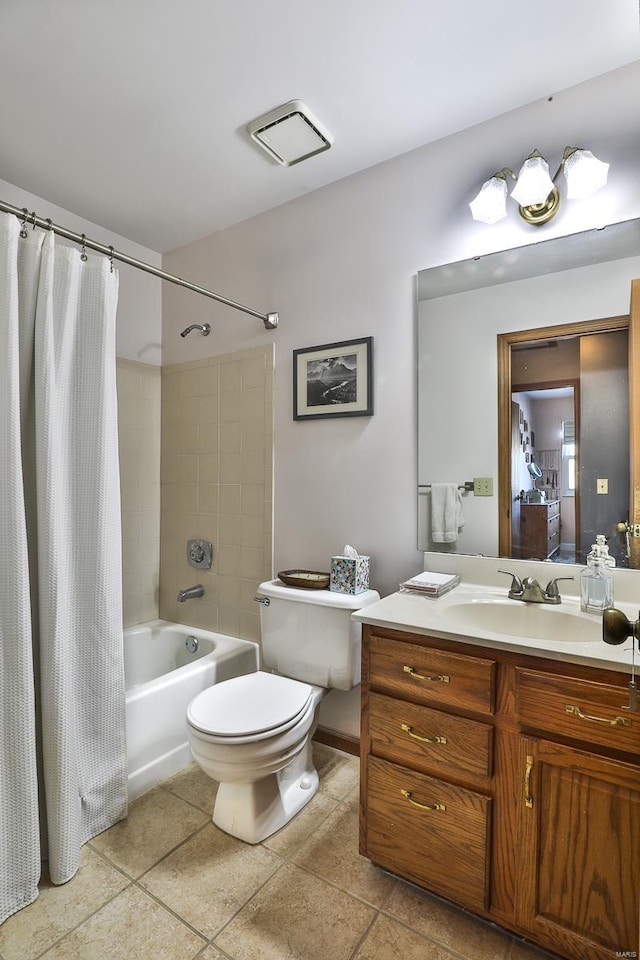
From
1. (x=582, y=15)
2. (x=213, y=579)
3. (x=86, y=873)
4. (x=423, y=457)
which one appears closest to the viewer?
(x=582, y=15)

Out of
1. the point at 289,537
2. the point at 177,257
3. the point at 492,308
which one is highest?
the point at 177,257

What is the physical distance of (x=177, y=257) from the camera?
8.82ft

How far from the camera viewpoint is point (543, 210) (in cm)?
160

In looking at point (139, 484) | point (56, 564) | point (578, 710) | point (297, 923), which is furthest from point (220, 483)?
point (578, 710)

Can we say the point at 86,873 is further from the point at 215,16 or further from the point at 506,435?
the point at 215,16

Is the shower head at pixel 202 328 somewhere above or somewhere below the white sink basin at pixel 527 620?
above

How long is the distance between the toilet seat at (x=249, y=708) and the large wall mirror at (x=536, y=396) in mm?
761

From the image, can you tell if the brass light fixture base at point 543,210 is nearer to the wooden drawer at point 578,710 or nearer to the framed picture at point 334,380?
the framed picture at point 334,380

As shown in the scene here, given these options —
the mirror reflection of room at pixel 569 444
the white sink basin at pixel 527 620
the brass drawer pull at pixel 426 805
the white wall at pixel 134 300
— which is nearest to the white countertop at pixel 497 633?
the white sink basin at pixel 527 620

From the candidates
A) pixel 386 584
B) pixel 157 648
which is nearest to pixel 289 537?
pixel 386 584

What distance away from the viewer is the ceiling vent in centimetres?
166

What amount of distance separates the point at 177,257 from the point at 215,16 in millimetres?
1455

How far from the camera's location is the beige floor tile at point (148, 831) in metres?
1.49

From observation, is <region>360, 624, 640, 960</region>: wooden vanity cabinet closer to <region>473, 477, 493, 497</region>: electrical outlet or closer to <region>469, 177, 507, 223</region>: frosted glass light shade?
<region>473, 477, 493, 497</region>: electrical outlet
